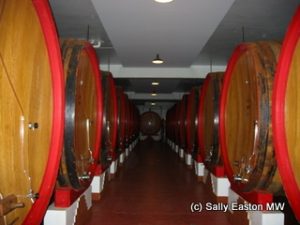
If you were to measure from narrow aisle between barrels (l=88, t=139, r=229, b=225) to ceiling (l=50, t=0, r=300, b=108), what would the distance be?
274cm

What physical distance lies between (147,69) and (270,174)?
6719 millimetres

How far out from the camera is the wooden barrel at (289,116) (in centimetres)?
184

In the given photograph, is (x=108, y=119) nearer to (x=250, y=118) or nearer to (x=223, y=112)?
(x=223, y=112)

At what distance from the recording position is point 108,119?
17.8 feet

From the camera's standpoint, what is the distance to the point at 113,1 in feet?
13.0

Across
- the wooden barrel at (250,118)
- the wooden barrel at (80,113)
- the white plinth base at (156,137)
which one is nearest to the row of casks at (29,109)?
the wooden barrel at (80,113)

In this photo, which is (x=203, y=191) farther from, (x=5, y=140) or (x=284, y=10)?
(x=5, y=140)

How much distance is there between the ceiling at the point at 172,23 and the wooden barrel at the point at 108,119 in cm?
89

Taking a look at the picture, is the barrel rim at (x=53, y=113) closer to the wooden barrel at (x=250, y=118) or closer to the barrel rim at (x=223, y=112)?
the wooden barrel at (x=250, y=118)

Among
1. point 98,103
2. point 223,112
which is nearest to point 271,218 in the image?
point 223,112

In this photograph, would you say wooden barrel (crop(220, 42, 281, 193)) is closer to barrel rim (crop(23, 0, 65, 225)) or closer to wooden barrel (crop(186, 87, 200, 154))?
barrel rim (crop(23, 0, 65, 225))

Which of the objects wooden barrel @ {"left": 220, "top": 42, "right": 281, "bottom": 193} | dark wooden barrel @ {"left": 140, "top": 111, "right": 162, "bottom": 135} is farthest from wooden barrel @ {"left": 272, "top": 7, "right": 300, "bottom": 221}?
dark wooden barrel @ {"left": 140, "top": 111, "right": 162, "bottom": 135}

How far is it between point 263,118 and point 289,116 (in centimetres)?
61

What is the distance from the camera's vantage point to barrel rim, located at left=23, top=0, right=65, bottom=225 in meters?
1.70
